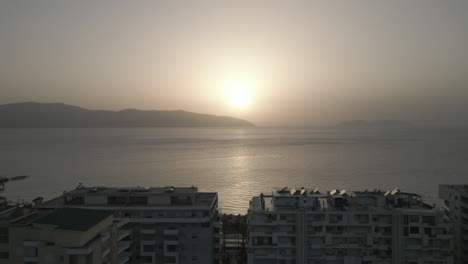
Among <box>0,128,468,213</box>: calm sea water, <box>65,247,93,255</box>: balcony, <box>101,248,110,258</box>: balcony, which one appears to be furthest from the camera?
<box>0,128,468,213</box>: calm sea water

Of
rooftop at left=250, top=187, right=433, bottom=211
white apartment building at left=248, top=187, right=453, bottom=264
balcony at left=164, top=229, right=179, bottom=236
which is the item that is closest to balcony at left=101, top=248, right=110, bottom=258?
balcony at left=164, top=229, right=179, bottom=236

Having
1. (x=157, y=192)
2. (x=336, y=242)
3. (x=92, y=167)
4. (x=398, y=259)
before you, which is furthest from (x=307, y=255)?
(x=92, y=167)

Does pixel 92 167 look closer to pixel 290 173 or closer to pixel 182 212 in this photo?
pixel 290 173

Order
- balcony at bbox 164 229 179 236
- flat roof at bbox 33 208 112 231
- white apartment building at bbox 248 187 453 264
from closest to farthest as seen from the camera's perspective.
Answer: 1. flat roof at bbox 33 208 112 231
2. white apartment building at bbox 248 187 453 264
3. balcony at bbox 164 229 179 236

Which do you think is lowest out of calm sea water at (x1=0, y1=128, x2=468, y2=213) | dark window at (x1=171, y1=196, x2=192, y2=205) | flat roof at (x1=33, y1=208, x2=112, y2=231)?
calm sea water at (x1=0, y1=128, x2=468, y2=213)

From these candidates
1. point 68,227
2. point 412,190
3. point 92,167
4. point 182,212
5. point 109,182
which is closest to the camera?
point 68,227

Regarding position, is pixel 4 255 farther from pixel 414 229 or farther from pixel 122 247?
pixel 414 229

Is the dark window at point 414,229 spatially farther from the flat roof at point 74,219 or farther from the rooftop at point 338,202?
the flat roof at point 74,219

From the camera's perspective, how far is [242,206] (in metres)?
46.5

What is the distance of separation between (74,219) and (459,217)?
78.8ft

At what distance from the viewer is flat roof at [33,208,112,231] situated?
1563 centimetres

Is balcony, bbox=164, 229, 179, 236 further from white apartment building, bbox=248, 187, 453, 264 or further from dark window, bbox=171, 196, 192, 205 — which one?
white apartment building, bbox=248, 187, 453, 264

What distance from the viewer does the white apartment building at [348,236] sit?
65.0ft

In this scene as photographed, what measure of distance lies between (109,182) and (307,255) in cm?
4883
